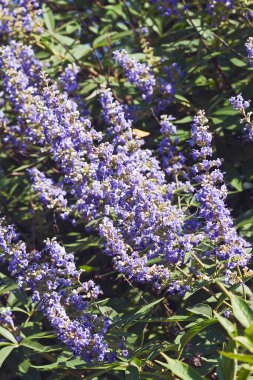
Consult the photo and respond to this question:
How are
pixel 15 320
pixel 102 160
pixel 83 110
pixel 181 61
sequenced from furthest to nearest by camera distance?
pixel 181 61 < pixel 83 110 < pixel 15 320 < pixel 102 160

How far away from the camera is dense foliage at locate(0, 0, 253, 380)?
3449 millimetres

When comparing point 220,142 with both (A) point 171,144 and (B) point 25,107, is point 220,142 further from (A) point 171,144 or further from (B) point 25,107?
(B) point 25,107

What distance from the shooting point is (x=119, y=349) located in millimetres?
3561

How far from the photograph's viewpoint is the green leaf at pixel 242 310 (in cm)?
275

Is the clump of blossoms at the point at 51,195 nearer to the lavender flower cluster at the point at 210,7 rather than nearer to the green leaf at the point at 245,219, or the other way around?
the green leaf at the point at 245,219

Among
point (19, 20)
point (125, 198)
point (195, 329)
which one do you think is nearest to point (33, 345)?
point (125, 198)

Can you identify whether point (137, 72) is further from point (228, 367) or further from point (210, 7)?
point (228, 367)

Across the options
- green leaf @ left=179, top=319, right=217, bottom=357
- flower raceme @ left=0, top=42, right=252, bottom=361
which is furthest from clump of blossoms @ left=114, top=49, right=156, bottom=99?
green leaf @ left=179, top=319, right=217, bottom=357

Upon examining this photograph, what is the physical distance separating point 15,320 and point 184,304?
1007 millimetres

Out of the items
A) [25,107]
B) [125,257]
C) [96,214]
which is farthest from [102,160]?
[25,107]

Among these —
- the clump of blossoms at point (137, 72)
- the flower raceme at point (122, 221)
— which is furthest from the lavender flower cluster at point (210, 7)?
the flower raceme at point (122, 221)

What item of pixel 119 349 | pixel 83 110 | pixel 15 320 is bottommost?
pixel 15 320

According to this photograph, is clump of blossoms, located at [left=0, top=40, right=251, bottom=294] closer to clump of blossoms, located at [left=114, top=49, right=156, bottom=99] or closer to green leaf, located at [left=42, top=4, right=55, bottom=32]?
clump of blossoms, located at [left=114, top=49, right=156, bottom=99]

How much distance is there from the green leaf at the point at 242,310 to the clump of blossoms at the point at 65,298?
→ 809 millimetres
